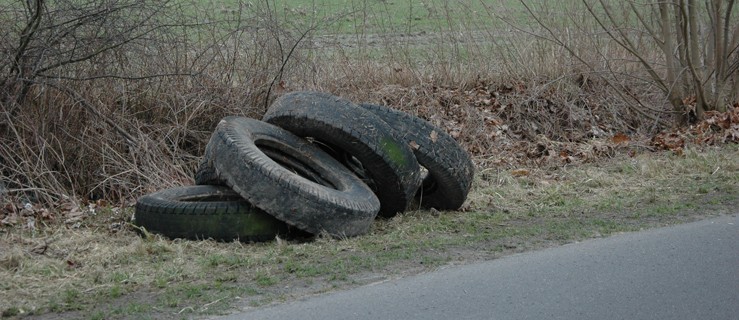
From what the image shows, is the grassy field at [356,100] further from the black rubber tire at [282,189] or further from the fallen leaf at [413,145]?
the fallen leaf at [413,145]

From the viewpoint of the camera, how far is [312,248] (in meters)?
7.08

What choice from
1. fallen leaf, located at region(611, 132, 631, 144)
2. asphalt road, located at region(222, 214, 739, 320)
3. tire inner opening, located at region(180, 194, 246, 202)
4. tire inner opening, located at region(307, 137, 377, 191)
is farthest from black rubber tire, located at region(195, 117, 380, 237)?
fallen leaf, located at region(611, 132, 631, 144)

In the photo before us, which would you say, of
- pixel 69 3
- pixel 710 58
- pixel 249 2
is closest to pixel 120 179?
pixel 69 3

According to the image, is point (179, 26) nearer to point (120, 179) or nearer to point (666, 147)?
point (120, 179)

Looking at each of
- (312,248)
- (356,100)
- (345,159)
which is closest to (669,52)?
(356,100)

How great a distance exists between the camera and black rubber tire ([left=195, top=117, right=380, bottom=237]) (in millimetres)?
7281

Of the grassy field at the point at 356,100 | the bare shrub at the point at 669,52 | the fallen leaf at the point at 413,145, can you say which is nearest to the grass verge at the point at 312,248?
the grassy field at the point at 356,100

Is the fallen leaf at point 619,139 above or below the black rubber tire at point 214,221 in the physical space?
below

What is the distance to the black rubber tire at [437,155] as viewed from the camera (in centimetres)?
835

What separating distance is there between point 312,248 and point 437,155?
1.83 meters

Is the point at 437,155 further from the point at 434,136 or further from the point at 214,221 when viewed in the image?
the point at 214,221

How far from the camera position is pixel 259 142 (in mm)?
8203

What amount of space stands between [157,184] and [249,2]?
3.16 metres

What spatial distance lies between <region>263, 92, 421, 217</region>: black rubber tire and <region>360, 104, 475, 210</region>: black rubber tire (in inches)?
8.9
